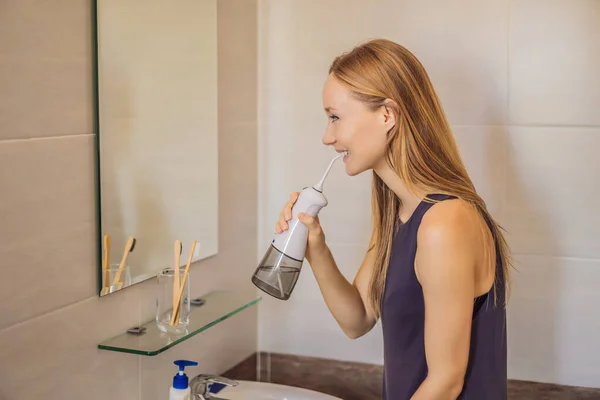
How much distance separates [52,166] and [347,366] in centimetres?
103

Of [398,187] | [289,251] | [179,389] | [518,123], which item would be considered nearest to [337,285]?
[289,251]

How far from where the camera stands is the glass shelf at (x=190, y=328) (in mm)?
1398

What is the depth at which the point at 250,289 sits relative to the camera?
1.99 meters

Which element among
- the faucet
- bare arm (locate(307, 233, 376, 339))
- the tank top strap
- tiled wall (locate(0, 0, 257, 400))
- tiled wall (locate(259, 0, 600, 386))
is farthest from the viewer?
tiled wall (locate(259, 0, 600, 386))

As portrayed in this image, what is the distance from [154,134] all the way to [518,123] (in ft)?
2.74

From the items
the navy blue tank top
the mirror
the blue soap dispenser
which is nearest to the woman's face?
the navy blue tank top

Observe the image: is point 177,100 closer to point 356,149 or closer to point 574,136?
point 356,149

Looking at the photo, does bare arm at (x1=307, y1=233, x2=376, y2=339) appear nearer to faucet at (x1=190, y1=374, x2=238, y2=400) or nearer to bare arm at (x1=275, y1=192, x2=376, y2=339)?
bare arm at (x1=275, y1=192, x2=376, y2=339)

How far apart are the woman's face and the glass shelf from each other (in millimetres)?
467

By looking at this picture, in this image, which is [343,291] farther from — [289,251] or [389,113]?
[389,113]

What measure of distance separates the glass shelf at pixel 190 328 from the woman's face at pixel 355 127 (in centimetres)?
47

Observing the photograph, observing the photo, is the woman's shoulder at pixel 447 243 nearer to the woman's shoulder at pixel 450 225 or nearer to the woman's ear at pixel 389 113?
the woman's shoulder at pixel 450 225

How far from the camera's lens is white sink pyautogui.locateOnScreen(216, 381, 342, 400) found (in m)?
1.66

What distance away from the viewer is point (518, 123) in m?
1.81
